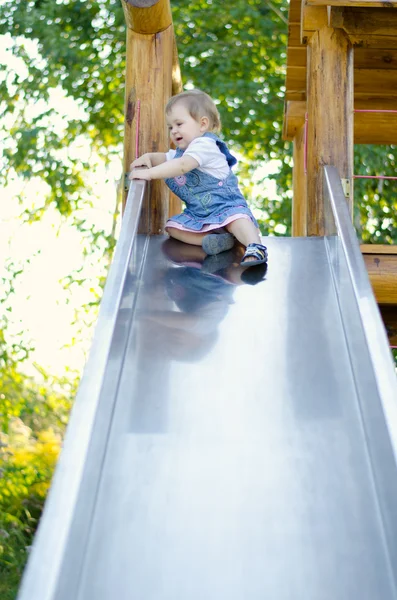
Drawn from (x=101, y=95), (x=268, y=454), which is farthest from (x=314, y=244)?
(x=101, y=95)

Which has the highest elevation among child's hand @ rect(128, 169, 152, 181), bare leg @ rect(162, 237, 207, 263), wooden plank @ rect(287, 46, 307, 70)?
child's hand @ rect(128, 169, 152, 181)

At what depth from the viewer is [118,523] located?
2.26 meters

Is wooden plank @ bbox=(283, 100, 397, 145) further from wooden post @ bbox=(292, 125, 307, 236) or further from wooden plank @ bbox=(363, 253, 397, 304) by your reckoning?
wooden plank @ bbox=(363, 253, 397, 304)

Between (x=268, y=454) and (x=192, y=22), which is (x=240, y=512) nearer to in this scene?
(x=268, y=454)

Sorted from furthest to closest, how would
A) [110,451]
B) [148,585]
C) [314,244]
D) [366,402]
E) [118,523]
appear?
[314,244] → [366,402] → [110,451] → [118,523] → [148,585]

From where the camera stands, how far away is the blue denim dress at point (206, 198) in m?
4.31

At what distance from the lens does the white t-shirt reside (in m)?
4.30

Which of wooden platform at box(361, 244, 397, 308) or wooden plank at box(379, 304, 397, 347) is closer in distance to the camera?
wooden platform at box(361, 244, 397, 308)

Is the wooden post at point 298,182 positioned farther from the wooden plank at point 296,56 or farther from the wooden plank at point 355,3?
the wooden plank at point 355,3

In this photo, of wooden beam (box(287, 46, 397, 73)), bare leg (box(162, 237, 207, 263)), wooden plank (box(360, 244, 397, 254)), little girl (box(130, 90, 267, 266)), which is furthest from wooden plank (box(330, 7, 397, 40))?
wooden beam (box(287, 46, 397, 73))

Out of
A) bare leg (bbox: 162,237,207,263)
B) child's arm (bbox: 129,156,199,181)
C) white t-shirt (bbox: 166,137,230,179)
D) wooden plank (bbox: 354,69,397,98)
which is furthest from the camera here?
wooden plank (bbox: 354,69,397,98)

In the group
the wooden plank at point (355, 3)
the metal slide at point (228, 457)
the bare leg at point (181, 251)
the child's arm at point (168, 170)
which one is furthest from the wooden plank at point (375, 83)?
the metal slide at point (228, 457)

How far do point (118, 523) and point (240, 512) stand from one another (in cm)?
31

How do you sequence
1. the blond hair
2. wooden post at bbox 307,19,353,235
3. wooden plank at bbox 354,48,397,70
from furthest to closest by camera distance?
wooden plank at bbox 354,48,397,70, wooden post at bbox 307,19,353,235, the blond hair
